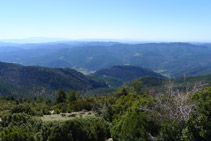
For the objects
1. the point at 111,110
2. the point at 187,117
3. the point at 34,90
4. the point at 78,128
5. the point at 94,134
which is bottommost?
the point at 34,90

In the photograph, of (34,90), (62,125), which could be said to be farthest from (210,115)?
(34,90)

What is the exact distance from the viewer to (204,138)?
39.2ft

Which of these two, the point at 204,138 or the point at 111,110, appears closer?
the point at 204,138

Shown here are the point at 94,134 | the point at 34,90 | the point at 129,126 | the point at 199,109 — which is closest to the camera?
the point at 199,109

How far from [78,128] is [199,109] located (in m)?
14.2

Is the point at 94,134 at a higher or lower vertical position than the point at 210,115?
lower

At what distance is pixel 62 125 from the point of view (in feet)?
65.6

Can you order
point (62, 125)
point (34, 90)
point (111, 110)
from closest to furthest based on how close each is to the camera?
point (62, 125) → point (111, 110) → point (34, 90)

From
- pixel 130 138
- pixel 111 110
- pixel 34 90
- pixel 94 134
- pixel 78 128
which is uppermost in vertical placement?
pixel 130 138

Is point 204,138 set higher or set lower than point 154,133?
higher

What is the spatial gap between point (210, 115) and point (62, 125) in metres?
15.9

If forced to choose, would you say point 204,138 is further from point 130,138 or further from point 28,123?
point 28,123

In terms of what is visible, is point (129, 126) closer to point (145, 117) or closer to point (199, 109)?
point (145, 117)

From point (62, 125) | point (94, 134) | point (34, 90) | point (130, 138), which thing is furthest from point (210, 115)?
point (34, 90)
